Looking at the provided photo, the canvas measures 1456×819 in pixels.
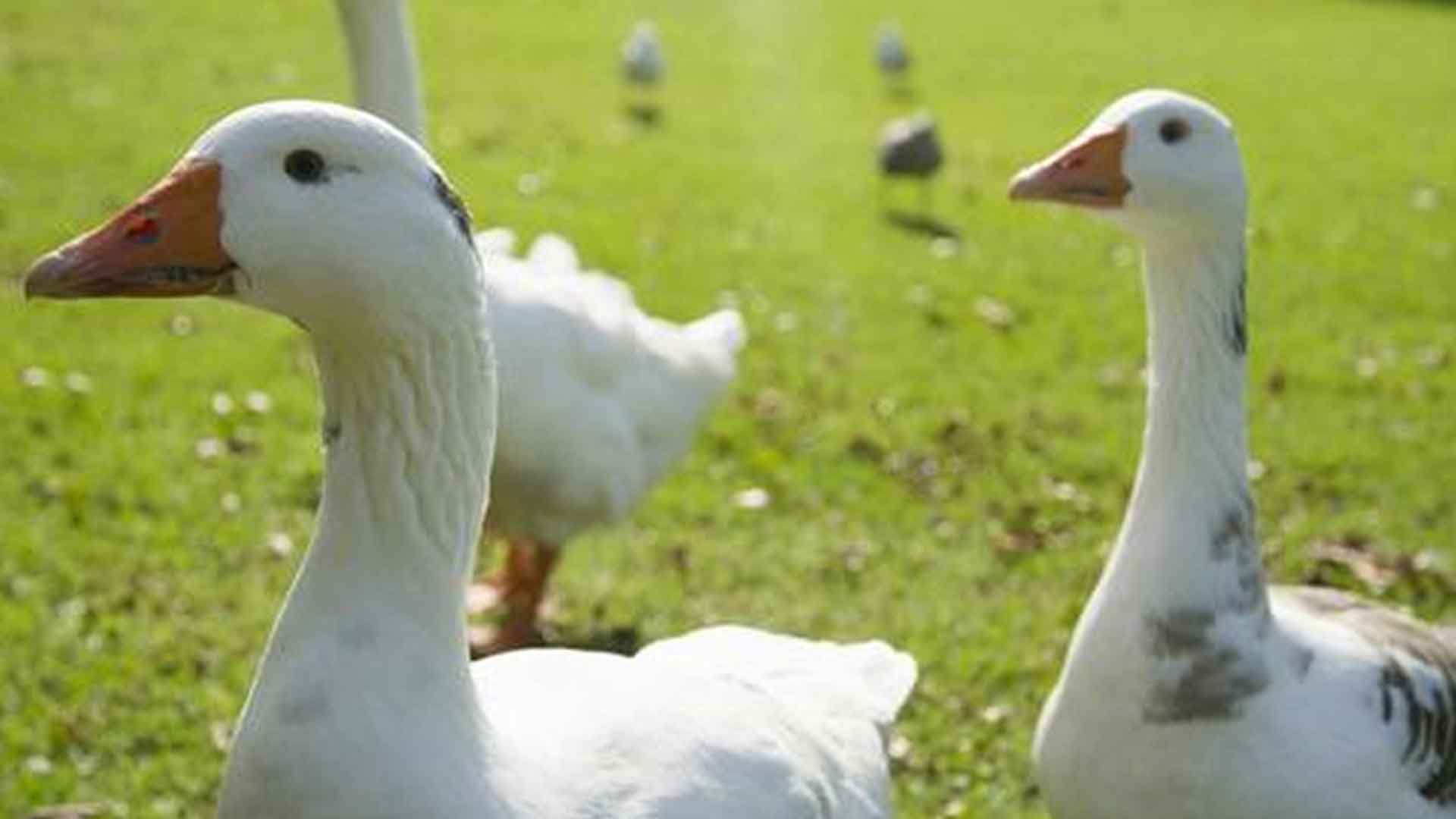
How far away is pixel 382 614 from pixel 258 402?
16.7ft

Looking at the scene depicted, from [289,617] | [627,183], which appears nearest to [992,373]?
[627,183]

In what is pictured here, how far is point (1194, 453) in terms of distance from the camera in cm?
395

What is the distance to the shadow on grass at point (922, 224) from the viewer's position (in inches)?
456

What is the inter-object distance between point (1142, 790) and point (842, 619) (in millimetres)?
2271

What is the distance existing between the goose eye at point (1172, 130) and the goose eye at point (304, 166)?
200 cm

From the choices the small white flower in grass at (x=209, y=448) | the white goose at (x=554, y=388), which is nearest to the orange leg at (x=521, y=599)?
the white goose at (x=554, y=388)

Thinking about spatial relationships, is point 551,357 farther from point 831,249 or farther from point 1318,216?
point 1318,216

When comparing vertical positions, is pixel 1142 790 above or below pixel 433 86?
above

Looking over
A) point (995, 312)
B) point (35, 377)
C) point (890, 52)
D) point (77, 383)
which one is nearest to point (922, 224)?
point (995, 312)

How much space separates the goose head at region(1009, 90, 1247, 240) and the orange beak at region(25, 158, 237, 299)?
1.94 meters

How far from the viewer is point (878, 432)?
7.78 m

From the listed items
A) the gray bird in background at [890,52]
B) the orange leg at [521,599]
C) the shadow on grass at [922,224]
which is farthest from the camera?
the gray bird in background at [890,52]

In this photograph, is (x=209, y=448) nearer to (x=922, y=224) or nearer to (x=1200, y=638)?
(x=1200, y=638)

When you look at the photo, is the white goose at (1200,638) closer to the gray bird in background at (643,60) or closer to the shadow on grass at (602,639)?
the shadow on grass at (602,639)
